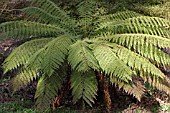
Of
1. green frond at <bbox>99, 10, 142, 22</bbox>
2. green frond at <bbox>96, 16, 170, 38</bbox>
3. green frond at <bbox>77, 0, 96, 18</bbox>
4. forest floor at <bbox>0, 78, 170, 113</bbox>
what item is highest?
green frond at <bbox>77, 0, 96, 18</bbox>

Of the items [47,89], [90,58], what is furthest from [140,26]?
[47,89]

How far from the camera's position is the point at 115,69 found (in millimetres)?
3629

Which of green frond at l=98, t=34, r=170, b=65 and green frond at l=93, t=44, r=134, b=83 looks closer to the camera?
green frond at l=93, t=44, r=134, b=83

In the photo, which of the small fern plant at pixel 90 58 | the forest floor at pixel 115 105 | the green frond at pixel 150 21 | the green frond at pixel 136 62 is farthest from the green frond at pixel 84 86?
the green frond at pixel 150 21

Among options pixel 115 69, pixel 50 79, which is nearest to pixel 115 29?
pixel 115 69

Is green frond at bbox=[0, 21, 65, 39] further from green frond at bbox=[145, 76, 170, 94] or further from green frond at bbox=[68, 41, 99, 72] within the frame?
green frond at bbox=[145, 76, 170, 94]

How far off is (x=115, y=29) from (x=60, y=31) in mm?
830

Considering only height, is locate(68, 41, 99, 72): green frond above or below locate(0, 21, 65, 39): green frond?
below

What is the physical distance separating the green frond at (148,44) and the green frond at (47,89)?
92 cm

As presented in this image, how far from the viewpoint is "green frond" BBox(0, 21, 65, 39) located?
4.41 metres

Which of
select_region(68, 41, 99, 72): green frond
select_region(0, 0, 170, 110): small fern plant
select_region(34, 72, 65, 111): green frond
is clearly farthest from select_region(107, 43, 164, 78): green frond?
select_region(34, 72, 65, 111): green frond

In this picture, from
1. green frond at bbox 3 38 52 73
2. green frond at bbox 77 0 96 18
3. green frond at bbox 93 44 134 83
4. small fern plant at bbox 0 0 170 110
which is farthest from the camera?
green frond at bbox 77 0 96 18

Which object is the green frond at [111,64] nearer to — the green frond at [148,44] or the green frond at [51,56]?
the green frond at [148,44]

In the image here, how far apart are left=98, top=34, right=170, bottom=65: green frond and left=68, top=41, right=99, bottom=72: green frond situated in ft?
1.51
